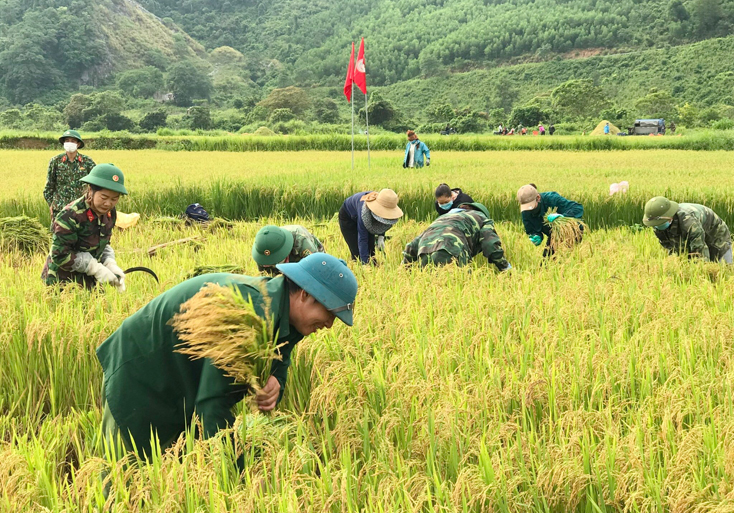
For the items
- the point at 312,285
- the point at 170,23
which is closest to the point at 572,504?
the point at 312,285

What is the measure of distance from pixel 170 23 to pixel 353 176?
117215mm

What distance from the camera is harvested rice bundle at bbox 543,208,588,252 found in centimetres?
584

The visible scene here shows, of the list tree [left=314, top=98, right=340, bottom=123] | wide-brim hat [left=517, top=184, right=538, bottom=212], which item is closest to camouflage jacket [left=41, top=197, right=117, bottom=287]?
wide-brim hat [left=517, top=184, right=538, bottom=212]

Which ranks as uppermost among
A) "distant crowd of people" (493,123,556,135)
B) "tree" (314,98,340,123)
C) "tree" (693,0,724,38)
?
"tree" (693,0,724,38)

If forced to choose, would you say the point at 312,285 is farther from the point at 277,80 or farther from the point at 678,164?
the point at 277,80

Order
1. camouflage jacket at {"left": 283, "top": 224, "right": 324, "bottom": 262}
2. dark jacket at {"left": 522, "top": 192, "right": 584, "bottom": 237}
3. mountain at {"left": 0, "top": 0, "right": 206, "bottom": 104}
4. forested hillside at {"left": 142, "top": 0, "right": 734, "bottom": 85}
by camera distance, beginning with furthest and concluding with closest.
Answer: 1. forested hillside at {"left": 142, "top": 0, "right": 734, "bottom": 85}
2. mountain at {"left": 0, "top": 0, "right": 206, "bottom": 104}
3. dark jacket at {"left": 522, "top": 192, "right": 584, "bottom": 237}
4. camouflage jacket at {"left": 283, "top": 224, "right": 324, "bottom": 262}

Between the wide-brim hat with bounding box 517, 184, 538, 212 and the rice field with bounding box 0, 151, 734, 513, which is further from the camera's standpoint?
the wide-brim hat with bounding box 517, 184, 538, 212

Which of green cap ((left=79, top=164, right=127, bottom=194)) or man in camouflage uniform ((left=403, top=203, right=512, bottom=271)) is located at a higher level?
green cap ((left=79, top=164, right=127, bottom=194))

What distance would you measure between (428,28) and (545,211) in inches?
4586

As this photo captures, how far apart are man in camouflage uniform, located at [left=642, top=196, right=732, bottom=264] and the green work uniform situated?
4.14 meters

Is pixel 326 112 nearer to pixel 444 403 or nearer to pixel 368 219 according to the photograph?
pixel 368 219

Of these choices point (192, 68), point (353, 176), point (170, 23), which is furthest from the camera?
point (170, 23)

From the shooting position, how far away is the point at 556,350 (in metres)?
3.05

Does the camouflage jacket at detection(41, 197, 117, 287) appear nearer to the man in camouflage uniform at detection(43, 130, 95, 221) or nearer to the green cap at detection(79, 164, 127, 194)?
the green cap at detection(79, 164, 127, 194)
